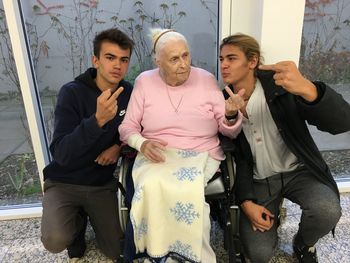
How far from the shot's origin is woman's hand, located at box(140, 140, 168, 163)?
55.5 inches

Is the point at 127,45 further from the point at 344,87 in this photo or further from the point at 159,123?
the point at 344,87

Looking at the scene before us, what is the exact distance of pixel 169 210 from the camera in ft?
4.37

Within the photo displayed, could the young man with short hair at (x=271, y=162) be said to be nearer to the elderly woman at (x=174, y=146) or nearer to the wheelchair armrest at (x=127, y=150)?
the elderly woman at (x=174, y=146)

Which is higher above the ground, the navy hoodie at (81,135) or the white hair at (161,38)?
the white hair at (161,38)

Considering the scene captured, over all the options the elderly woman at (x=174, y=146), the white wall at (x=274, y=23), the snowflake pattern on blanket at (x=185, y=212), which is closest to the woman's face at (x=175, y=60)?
the elderly woman at (x=174, y=146)

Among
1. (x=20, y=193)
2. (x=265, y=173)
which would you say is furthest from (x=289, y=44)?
(x=20, y=193)

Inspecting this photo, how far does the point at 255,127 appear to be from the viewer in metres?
1.55

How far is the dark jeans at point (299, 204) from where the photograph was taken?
1435 mm

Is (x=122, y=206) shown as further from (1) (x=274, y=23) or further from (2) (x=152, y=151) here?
(1) (x=274, y=23)

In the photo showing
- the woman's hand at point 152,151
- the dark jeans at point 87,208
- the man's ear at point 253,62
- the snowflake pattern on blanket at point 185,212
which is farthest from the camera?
the dark jeans at point 87,208

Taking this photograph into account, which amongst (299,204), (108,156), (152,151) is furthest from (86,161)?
(299,204)

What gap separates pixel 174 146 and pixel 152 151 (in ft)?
0.53

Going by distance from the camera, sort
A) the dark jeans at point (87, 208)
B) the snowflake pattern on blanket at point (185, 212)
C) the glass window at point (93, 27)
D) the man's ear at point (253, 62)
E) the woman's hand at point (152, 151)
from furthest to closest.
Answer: the glass window at point (93, 27) → the dark jeans at point (87, 208) → the man's ear at point (253, 62) → the woman's hand at point (152, 151) → the snowflake pattern on blanket at point (185, 212)

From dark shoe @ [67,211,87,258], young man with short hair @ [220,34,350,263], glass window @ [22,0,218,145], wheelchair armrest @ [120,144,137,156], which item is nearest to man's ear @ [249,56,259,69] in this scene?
young man with short hair @ [220,34,350,263]
